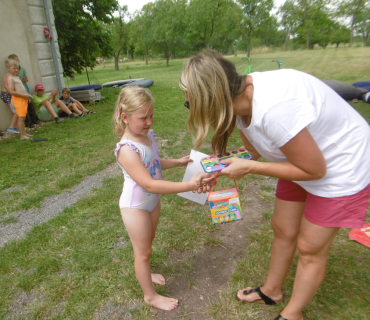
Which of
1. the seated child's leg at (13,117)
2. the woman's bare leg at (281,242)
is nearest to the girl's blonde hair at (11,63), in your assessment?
the seated child's leg at (13,117)

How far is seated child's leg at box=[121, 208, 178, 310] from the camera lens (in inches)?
71.7

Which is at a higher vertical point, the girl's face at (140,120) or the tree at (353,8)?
the tree at (353,8)

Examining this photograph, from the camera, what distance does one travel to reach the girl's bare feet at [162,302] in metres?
2.02

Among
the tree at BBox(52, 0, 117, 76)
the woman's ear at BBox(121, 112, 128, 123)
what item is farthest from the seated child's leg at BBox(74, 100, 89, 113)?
the woman's ear at BBox(121, 112, 128, 123)

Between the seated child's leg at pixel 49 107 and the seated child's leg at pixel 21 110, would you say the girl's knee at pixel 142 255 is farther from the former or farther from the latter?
the seated child's leg at pixel 49 107

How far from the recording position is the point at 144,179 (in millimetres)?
1670

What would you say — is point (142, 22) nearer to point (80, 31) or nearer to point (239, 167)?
point (80, 31)

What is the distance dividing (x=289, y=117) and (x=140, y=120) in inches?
36.7

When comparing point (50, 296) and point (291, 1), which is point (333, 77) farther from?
point (291, 1)

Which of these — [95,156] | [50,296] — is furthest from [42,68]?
[50,296]

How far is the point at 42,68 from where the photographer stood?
27.0ft

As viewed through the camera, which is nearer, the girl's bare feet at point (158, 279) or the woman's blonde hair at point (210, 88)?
the woman's blonde hair at point (210, 88)

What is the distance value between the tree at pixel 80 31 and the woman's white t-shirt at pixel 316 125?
10.7 metres

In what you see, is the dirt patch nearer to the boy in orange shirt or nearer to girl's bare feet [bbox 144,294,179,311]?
girl's bare feet [bbox 144,294,179,311]
